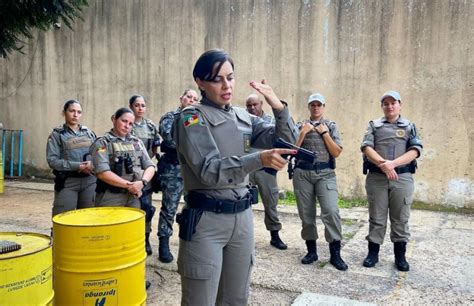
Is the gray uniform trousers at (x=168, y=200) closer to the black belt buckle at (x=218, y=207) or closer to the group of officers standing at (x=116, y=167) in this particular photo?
the group of officers standing at (x=116, y=167)

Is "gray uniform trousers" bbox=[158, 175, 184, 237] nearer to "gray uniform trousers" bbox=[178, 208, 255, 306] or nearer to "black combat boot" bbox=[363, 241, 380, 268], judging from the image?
"black combat boot" bbox=[363, 241, 380, 268]

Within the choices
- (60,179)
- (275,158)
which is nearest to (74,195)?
(60,179)

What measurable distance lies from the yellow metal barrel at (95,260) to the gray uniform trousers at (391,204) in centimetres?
251

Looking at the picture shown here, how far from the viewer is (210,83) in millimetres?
2055

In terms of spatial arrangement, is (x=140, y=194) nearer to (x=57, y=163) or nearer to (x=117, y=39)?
(x=57, y=163)

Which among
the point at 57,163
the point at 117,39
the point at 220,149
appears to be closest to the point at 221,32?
the point at 117,39

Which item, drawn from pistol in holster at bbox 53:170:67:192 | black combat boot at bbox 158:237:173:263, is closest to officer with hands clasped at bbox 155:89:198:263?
black combat boot at bbox 158:237:173:263

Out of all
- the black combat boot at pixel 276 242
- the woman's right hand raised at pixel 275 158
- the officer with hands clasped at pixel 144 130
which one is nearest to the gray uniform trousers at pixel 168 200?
the officer with hands clasped at pixel 144 130

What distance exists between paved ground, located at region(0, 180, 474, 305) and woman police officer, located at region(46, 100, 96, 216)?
1015 mm

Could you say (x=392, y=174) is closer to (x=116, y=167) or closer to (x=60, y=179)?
(x=116, y=167)

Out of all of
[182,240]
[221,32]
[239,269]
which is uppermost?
[221,32]

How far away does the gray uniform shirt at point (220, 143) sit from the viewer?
191cm

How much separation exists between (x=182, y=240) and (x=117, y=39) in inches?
293

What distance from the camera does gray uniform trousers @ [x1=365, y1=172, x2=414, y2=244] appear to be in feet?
12.9
